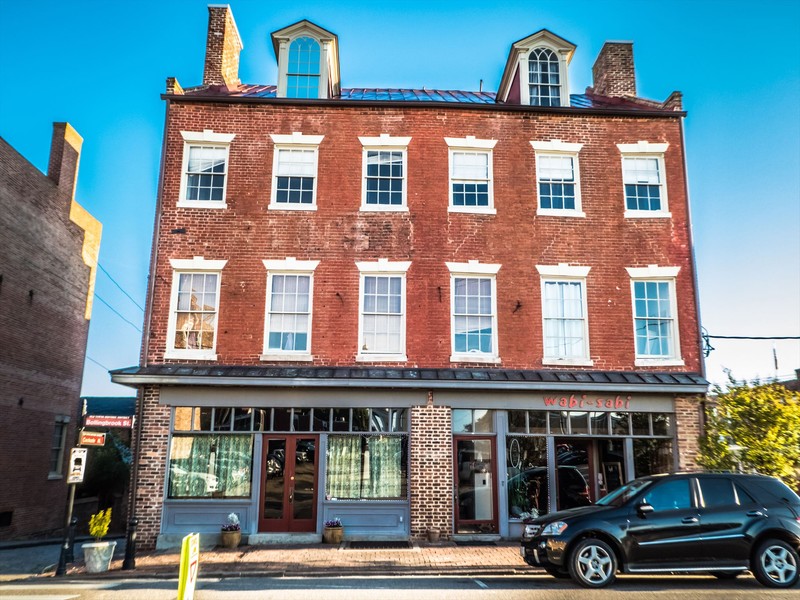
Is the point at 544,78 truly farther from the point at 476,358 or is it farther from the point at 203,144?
the point at 203,144

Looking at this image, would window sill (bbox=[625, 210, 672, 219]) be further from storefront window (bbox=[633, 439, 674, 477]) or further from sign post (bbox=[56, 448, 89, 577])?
sign post (bbox=[56, 448, 89, 577])

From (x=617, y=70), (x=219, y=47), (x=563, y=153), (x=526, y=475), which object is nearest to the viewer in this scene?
(x=526, y=475)

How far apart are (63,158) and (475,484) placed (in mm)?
18730

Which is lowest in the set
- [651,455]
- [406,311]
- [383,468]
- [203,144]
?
[383,468]

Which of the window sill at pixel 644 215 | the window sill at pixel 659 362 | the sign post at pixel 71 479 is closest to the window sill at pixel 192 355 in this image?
the sign post at pixel 71 479

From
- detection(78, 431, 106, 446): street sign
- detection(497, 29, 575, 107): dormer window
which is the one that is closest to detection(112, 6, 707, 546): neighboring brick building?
detection(497, 29, 575, 107): dormer window

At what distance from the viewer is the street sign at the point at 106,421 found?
12.4 meters

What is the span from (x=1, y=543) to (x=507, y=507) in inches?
557

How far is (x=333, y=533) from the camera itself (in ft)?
46.4

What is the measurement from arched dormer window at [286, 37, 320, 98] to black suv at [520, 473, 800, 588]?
12500mm

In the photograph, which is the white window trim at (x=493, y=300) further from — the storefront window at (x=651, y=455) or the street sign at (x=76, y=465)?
the street sign at (x=76, y=465)

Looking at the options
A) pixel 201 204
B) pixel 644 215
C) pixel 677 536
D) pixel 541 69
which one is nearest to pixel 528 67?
pixel 541 69

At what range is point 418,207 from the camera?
16.2 meters

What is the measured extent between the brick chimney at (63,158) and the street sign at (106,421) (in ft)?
45.1
